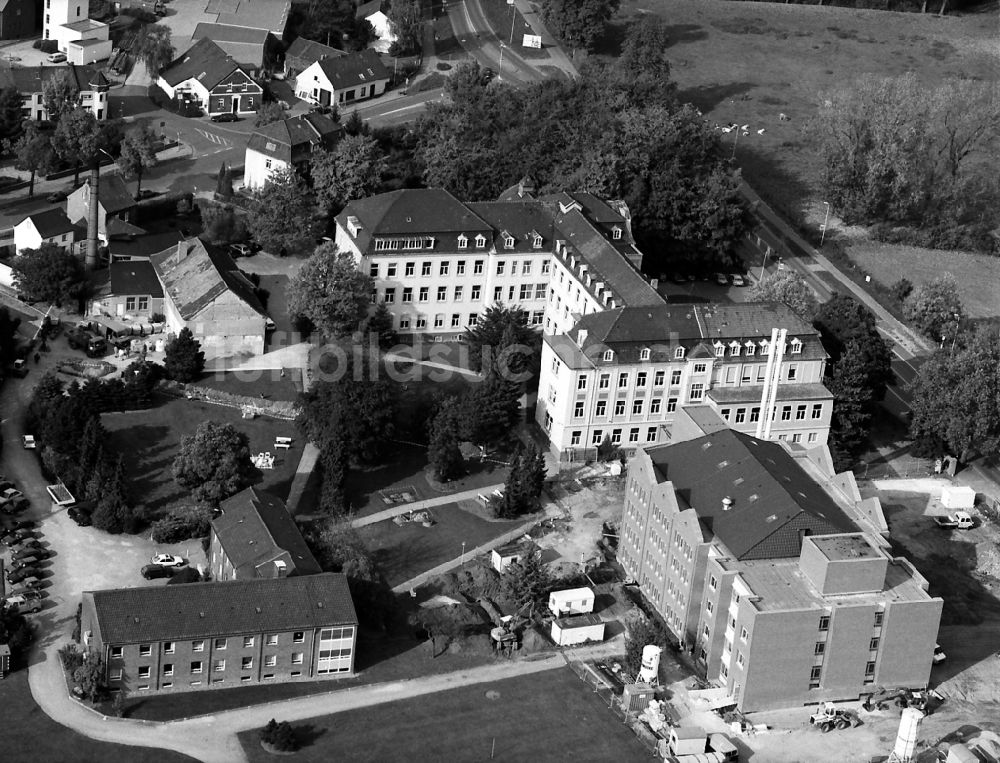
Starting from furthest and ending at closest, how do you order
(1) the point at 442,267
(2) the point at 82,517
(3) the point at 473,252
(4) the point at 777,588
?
1. (3) the point at 473,252
2. (1) the point at 442,267
3. (2) the point at 82,517
4. (4) the point at 777,588

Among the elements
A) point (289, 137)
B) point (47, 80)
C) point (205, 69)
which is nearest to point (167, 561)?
point (289, 137)

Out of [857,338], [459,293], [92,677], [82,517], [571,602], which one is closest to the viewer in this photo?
[92,677]

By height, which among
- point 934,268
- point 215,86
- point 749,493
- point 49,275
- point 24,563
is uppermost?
point 215,86

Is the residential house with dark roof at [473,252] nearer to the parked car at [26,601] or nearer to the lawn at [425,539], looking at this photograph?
the lawn at [425,539]

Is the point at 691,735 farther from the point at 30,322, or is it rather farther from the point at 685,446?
the point at 30,322

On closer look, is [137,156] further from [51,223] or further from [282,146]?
[51,223]

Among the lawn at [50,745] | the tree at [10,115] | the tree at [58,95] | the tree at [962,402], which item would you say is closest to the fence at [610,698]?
the lawn at [50,745]
